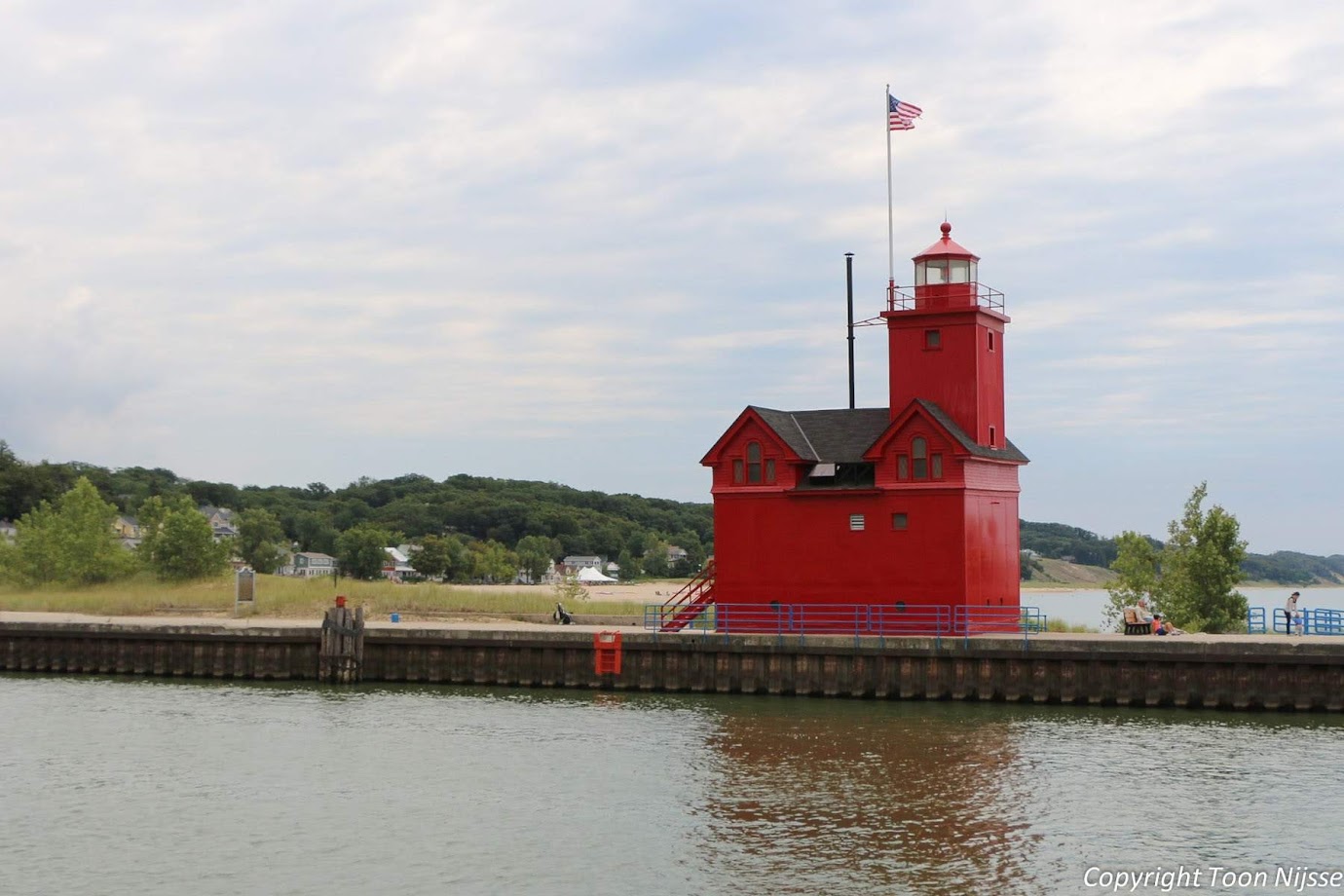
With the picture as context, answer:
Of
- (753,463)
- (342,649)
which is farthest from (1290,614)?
(342,649)

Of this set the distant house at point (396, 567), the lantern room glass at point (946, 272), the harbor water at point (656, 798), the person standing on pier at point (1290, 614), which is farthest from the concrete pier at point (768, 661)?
the distant house at point (396, 567)

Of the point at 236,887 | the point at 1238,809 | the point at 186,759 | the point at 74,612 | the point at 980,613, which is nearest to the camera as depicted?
the point at 236,887

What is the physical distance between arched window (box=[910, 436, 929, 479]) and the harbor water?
740 cm

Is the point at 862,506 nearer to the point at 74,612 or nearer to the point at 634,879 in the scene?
the point at 634,879

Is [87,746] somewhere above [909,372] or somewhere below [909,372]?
below

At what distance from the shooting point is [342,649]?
166ft

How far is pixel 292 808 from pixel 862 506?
2247 centimetres

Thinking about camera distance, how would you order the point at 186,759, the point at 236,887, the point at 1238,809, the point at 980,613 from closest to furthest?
1. the point at 236,887
2. the point at 1238,809
3. the point at 186,759
4. the point at 980,613

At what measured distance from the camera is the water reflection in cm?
2448

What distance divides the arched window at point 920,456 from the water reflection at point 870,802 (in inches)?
315

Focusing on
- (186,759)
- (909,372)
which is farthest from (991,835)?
(909,372)

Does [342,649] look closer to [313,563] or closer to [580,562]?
[313,563]

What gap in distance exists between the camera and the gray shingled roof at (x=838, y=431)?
47.5m

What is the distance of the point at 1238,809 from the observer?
28.5 m
